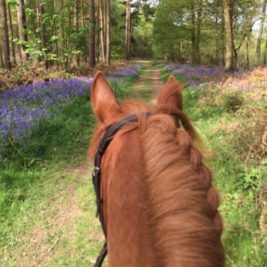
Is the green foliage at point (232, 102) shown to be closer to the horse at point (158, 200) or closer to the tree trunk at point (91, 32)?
the horse at point (158, 200)

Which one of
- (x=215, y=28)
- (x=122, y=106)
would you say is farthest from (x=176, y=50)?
(x=122, y=106)

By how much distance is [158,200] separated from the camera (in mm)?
1031

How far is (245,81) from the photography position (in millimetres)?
11188

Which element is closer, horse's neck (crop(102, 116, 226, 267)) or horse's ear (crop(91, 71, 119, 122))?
horse's neck (crop(102, 116, 226, 267))

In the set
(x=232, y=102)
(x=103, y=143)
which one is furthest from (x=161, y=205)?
(x=232, y=102)

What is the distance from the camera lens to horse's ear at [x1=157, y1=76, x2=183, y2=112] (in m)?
1.43

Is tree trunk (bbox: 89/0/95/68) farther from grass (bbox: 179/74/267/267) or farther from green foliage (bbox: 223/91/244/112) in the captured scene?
grass (bbox: 179/74/267/267)

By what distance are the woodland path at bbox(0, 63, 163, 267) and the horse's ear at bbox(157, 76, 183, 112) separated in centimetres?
270

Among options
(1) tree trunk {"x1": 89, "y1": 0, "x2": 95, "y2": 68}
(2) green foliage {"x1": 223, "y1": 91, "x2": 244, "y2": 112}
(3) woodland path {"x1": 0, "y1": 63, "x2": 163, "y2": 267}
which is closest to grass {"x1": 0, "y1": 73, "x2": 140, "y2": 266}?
(3) woodland path {"x1": 0, "y1": 63, "x2": 163, "y2": 267}

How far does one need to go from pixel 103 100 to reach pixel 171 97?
276mm

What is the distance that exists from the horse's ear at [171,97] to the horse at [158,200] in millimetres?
127

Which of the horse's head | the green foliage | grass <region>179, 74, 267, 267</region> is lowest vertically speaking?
grass <region>179, 74, 267, 267</region>

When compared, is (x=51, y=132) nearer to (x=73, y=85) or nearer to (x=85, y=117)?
(x=85, y=117)

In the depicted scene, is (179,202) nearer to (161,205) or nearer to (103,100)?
(161,205)
